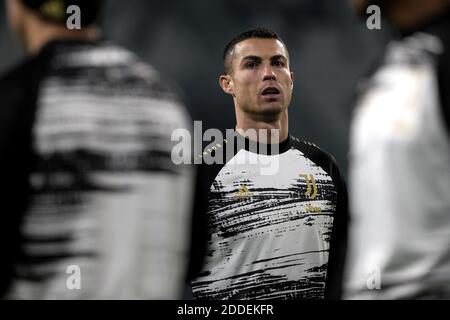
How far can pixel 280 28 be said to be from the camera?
253cm

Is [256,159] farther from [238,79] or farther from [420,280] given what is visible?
[420,280]

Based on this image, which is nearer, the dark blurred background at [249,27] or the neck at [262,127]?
the neck at [262,127]

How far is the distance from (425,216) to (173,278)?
477mm

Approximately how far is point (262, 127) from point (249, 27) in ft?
1.54

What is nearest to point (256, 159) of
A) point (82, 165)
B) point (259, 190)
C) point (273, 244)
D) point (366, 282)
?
point (259, 190)

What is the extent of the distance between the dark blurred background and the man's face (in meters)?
0.06

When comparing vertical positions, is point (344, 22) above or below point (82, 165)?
above

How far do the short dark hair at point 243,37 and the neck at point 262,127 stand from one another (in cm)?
17

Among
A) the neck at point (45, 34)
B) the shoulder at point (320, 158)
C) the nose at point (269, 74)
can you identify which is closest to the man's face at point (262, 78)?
the nose at point (269, 74)

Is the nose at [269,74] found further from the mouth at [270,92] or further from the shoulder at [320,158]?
the shoulder at [320,158]

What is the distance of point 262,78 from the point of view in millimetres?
1976

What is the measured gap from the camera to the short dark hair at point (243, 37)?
202 centimetres

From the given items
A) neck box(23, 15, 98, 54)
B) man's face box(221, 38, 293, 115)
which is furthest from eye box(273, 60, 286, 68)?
neck box(23, 15, 98, 54)
